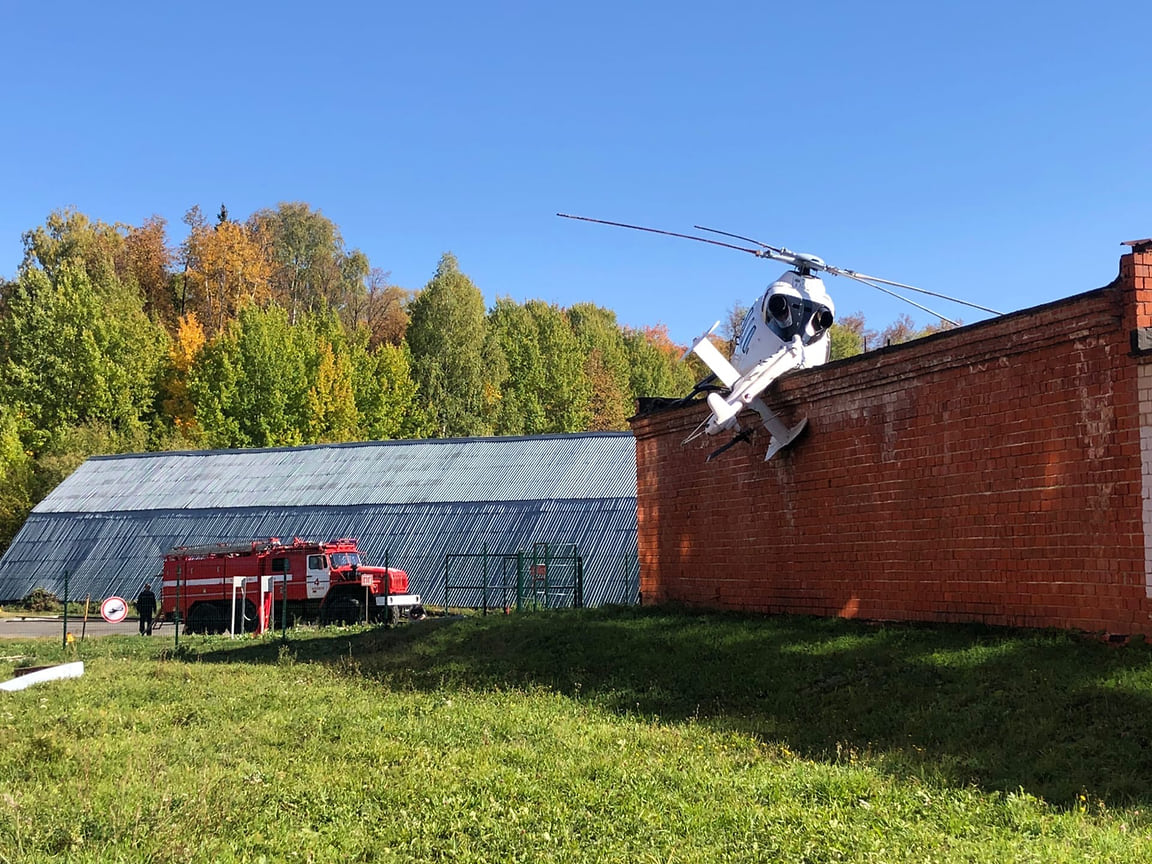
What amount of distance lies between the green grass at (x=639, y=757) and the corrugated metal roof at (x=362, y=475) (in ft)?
74.3

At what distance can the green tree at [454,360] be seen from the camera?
7144 centimetres

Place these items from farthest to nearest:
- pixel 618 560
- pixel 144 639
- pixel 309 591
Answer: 1. pixel 618 560
2. pixel 309 591
3. pixel 144 639

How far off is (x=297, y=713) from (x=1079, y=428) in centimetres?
921

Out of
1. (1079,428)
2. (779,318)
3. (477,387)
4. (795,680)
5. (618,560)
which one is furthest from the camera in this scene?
(477,387)

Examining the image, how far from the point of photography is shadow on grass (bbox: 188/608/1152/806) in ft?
28.6

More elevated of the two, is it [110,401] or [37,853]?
[110,401]

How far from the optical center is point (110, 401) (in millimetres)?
58438

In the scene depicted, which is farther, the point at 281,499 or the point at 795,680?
the point at 281,499

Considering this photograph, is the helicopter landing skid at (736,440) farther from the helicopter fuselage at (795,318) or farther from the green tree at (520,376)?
the green tree at (520,376)

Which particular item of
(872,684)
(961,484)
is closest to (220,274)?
(961,484)

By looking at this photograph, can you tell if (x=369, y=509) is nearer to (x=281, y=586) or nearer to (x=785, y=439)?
(x=281, y=586)

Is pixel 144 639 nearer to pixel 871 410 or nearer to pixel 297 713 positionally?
pixel 297 713

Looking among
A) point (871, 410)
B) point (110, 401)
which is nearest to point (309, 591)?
point (871, 410)

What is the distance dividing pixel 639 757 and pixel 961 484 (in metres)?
5.68
